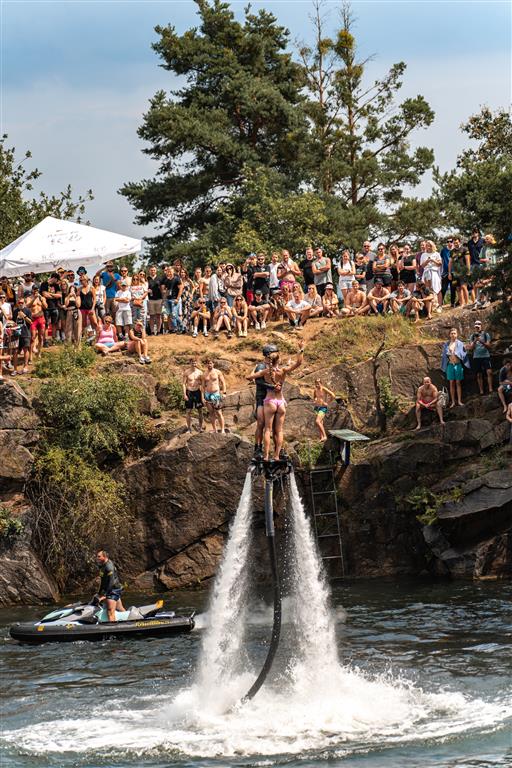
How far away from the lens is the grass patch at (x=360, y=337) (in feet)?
134

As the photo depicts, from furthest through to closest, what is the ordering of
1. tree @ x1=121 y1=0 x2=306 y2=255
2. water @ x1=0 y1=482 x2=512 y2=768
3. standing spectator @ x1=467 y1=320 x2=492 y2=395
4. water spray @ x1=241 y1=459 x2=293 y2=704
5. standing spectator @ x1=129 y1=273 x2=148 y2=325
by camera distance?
tree @ x1=121 y1=0 x2=306 y2=255 → standing spectator @ x1=129 y1=273 x2=148 y2=325 → standing spectator @ x1=467 y1=320 x2=492 y2=395 → water spray @ x1=241 y1=459 x2=293 y2=704 → water @ x1=0 y1=482 x2=512 y2=768

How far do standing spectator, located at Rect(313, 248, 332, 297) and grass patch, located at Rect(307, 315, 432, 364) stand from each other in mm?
1565

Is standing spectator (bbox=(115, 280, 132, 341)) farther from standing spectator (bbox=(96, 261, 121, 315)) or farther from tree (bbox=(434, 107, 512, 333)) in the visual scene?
tree (bbox=(434, 107, 512, 333))

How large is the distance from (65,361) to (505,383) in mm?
13452

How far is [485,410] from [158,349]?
1103cm

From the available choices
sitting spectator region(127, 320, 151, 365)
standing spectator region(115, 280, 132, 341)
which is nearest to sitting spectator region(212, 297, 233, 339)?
sitting spectator region(127, 320, 151, 365)

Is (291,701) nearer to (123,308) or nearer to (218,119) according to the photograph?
(123,308)

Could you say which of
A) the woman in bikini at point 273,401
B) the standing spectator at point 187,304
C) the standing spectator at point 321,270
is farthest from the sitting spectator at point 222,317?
the woman in bikini at point 273,401

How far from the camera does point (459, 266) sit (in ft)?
120

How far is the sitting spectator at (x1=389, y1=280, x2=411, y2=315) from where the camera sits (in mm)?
41031

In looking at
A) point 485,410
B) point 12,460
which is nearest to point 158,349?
point 12,460

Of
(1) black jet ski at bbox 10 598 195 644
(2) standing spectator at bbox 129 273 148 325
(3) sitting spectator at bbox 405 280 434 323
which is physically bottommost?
(1) black jet ski at bbox 10 598 195 644

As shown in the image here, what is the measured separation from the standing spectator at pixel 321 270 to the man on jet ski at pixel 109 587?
43.4 feet

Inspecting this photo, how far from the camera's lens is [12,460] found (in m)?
36.2
